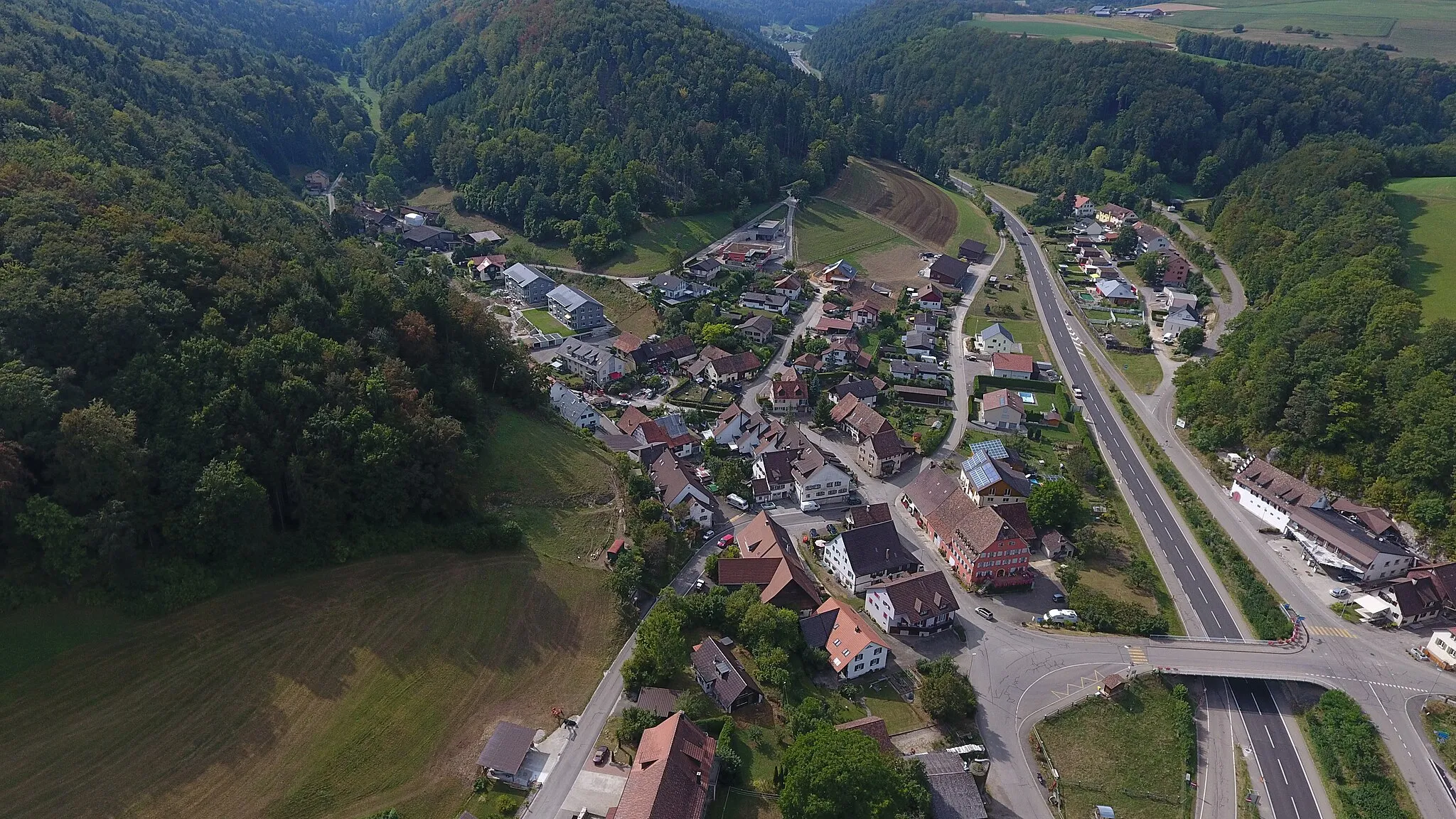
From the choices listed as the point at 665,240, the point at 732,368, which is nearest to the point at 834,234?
the point at 665,240

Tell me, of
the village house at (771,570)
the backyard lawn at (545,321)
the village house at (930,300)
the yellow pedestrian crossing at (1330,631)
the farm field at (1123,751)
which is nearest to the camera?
the farm field at (1123,751)

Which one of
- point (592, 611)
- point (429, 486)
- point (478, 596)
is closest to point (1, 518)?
point (429, 486)

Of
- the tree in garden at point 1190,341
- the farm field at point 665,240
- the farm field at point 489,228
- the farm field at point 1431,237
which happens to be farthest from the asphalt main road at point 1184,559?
the farm field at point 489,228

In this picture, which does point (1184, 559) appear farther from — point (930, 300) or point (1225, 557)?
point (930, 300)

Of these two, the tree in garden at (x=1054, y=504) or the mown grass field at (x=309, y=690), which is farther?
the tree in garden at (x=1054, y=504)

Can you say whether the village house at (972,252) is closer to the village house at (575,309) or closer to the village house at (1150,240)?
the village house at (1150,240)
